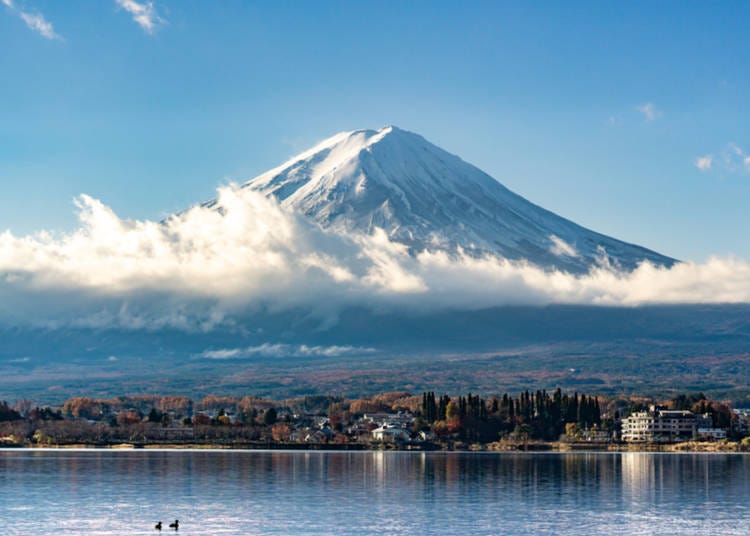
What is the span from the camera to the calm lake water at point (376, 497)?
2031 inches

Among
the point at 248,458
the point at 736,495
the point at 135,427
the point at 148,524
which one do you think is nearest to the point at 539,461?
the point at 248,458

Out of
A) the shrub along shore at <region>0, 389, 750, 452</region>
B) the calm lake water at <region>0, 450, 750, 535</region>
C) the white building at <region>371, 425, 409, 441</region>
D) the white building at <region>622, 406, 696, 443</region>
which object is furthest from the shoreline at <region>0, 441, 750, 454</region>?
the calm lake water at <region>0, 450, 750, 535</region>

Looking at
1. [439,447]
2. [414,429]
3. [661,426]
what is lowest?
[439,447]

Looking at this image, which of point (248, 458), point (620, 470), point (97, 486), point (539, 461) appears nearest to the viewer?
point (97, 486)

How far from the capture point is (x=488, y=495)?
6400 centimetres

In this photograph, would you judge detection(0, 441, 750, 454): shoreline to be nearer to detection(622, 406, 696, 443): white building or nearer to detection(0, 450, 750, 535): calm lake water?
detection(622, 406, 696, 443): white building

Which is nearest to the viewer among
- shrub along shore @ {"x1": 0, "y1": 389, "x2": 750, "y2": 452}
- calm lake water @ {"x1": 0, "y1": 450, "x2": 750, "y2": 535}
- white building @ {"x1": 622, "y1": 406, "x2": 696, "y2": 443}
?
calm lake water @ {"x1": 0, "y1": 450, "x2": 750, "y2": 535}

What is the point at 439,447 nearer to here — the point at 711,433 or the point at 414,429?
the point at 414,429

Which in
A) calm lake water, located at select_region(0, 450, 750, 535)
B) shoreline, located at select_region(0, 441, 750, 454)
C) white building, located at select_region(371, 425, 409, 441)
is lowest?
shoreline, located at select_region(0, 441, 750, 454)

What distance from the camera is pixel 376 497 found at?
207 feet

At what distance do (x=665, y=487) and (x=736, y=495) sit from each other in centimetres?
639

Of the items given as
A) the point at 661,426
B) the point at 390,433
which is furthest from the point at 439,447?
the point at 661,426

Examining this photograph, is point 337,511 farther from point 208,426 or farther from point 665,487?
point 208,426

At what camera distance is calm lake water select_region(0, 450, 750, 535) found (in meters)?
51.6
